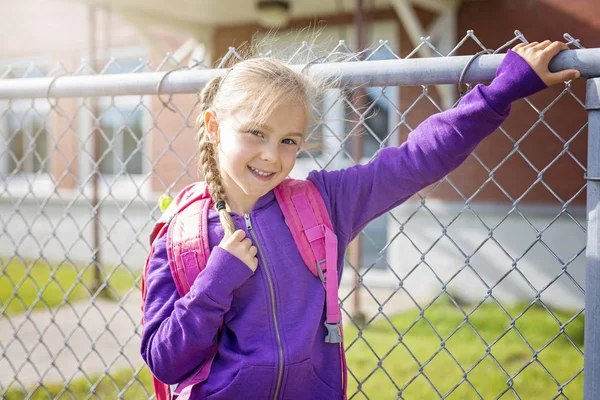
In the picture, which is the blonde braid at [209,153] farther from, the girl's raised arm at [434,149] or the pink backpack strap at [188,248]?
the girl's raised arm at [434,149]

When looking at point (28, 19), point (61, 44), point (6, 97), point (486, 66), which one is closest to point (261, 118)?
point (486, 66)

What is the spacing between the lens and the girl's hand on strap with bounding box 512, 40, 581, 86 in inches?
48.5

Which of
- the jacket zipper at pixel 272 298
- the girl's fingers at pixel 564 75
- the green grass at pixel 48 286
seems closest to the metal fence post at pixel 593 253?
the girl's fingers at pixel 564 75

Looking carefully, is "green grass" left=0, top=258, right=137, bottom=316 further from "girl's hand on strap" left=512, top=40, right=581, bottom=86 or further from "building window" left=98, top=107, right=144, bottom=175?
"girl's hand on strap" left=512, top=40, right=581, bottom=86

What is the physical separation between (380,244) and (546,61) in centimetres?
648

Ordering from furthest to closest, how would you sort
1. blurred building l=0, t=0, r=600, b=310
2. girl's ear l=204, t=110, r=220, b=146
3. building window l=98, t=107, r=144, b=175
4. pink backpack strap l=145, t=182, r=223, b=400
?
building window l=98, t=107, r=144, b=175
blurred building l=0, t=0, r=600, b=310
girl's ear l=204, t=110, r=220, b=146
pink backpack strap l=145, t=182, r=223, b=400

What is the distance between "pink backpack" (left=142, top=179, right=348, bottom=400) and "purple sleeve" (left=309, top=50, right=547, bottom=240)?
6 centimetres

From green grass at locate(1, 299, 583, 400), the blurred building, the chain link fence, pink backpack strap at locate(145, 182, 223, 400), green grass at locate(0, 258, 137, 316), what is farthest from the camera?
the blurred building

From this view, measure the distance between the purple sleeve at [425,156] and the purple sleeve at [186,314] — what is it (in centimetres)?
31

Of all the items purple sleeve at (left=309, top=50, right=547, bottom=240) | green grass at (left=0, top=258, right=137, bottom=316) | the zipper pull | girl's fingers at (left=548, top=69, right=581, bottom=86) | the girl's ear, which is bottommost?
the zipper pull

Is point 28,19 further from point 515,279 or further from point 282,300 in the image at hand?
point 282,300

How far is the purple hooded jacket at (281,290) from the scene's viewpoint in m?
1.27

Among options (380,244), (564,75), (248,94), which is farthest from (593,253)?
(380,244)

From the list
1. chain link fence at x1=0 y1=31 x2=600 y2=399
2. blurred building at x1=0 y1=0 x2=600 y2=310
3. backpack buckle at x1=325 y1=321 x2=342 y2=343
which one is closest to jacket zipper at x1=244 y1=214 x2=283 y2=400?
backpack buckle at x1=325 y1=321 x2=342 y2=343
